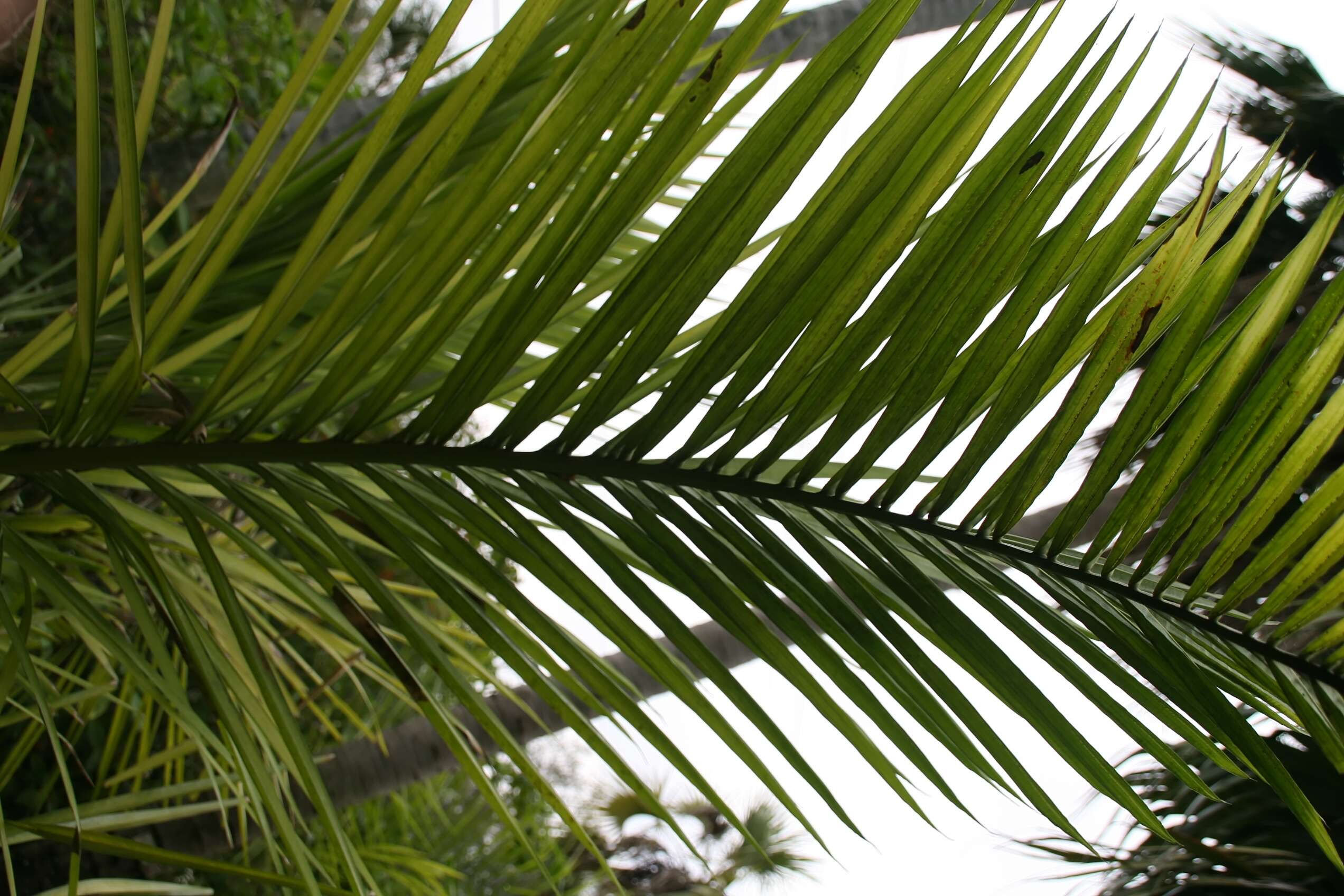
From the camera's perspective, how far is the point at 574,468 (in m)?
0.46

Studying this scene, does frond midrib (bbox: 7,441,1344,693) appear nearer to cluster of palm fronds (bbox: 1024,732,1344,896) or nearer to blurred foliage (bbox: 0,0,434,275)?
cluster of palm fronds (bbox: 1024,732,1344,896)

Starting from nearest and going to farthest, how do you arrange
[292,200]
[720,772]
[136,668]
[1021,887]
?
[136,668] → [292,200] → [1021,887] → [720,772]

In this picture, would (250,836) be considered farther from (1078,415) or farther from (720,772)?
(720,772)

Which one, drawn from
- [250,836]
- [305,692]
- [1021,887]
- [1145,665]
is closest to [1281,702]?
[1145,665]

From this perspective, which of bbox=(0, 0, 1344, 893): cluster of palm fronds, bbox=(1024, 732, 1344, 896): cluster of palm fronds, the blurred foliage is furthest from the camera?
the blurred foliage

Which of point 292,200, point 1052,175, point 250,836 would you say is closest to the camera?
point 1052,175

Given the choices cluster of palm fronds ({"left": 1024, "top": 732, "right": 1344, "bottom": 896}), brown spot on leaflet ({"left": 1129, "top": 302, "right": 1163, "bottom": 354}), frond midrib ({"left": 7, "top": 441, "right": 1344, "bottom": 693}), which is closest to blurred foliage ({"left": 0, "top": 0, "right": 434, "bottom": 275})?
frond midrib ({"left": 7, "top": 441, "right": 1344, "bottom": 693})

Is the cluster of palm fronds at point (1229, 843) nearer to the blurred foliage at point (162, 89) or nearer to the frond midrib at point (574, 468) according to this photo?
the frond midrib at point (574, 468)

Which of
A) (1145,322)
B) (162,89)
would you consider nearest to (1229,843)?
(1145,322)

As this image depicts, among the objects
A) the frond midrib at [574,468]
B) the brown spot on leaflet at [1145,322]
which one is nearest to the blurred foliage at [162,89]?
the frond midrib at [574,468]

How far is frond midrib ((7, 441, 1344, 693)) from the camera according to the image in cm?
43

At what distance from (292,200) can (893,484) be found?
1.74 feet

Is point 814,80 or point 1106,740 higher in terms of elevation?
point 814,80

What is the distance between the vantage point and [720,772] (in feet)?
14.9
